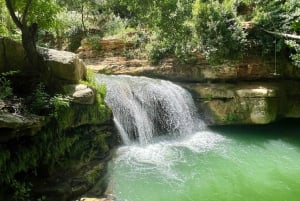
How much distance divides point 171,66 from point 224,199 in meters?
6.47

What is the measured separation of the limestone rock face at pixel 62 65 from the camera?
21.4ft

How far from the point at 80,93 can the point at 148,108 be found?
11.8 ft

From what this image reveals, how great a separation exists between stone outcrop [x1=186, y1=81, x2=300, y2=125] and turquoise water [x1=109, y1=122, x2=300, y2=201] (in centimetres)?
74

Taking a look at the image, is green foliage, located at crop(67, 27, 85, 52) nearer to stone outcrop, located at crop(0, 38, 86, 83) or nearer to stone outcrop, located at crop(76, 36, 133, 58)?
stone outcrop, located at crop(76, 36, 133, 58)

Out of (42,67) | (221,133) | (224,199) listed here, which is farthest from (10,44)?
(221,133)

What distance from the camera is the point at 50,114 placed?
227 inches

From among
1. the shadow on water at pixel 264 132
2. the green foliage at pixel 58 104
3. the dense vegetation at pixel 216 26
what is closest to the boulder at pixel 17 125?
the green foliage at pixel 58 104

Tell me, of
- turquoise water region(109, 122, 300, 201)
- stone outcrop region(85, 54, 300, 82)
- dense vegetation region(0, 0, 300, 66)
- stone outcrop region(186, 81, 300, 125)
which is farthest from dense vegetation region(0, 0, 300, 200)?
turquoise water region(109, 122, 300, 201)

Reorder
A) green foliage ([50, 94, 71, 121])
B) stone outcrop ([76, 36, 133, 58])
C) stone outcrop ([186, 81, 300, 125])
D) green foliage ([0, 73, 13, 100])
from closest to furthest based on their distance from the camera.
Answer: green foliage ([0, 73, 13, 100]) → green foliage ([50, 94, 71, 121]) → stone outcrop ([186, 81, 300, 125]) → stone outcrop ([76, 36, 133, 58])

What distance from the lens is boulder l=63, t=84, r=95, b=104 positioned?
642 centimetres

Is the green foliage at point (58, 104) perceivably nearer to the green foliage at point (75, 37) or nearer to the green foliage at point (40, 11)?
the green foliage at point (40, 11)

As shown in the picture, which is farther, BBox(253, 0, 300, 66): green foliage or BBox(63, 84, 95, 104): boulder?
BBox(253, 0, 300, 66): green foliage

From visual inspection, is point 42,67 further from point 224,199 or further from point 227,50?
point 227,50

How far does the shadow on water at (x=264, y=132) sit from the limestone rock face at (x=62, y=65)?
5465 millimetres
